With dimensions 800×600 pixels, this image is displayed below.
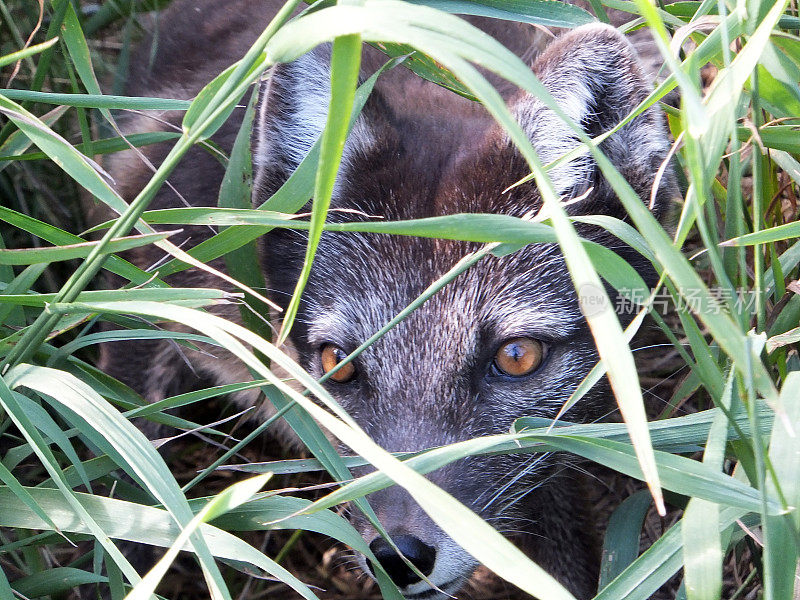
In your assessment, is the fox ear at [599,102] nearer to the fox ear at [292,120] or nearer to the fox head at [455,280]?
the fox head at [455,280]

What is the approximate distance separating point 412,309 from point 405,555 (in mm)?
657

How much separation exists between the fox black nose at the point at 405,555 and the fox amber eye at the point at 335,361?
482 mm

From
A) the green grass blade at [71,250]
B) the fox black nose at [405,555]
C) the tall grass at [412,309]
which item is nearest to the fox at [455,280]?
the fox black nose at [405,555]

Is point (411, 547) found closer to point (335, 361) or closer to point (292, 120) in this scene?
point (335, 361)

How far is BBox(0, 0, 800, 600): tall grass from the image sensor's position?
1162 millimetres

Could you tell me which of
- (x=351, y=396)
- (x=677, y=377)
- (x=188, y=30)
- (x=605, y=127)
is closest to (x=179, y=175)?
(x=188, y=30)

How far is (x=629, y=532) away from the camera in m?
2.02

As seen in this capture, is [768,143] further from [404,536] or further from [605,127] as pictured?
[404,536]

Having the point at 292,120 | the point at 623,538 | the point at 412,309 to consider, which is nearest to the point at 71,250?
the point at 412,309

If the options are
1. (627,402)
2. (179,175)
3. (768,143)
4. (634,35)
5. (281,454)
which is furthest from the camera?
(281,454)

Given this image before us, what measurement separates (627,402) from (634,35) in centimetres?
260

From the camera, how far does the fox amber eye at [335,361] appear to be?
2.32 meters

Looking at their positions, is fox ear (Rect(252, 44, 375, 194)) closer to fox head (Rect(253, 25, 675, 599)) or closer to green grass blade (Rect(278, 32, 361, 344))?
fox head (Rect(253, 25, 675, 599))

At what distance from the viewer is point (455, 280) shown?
2.22 m
